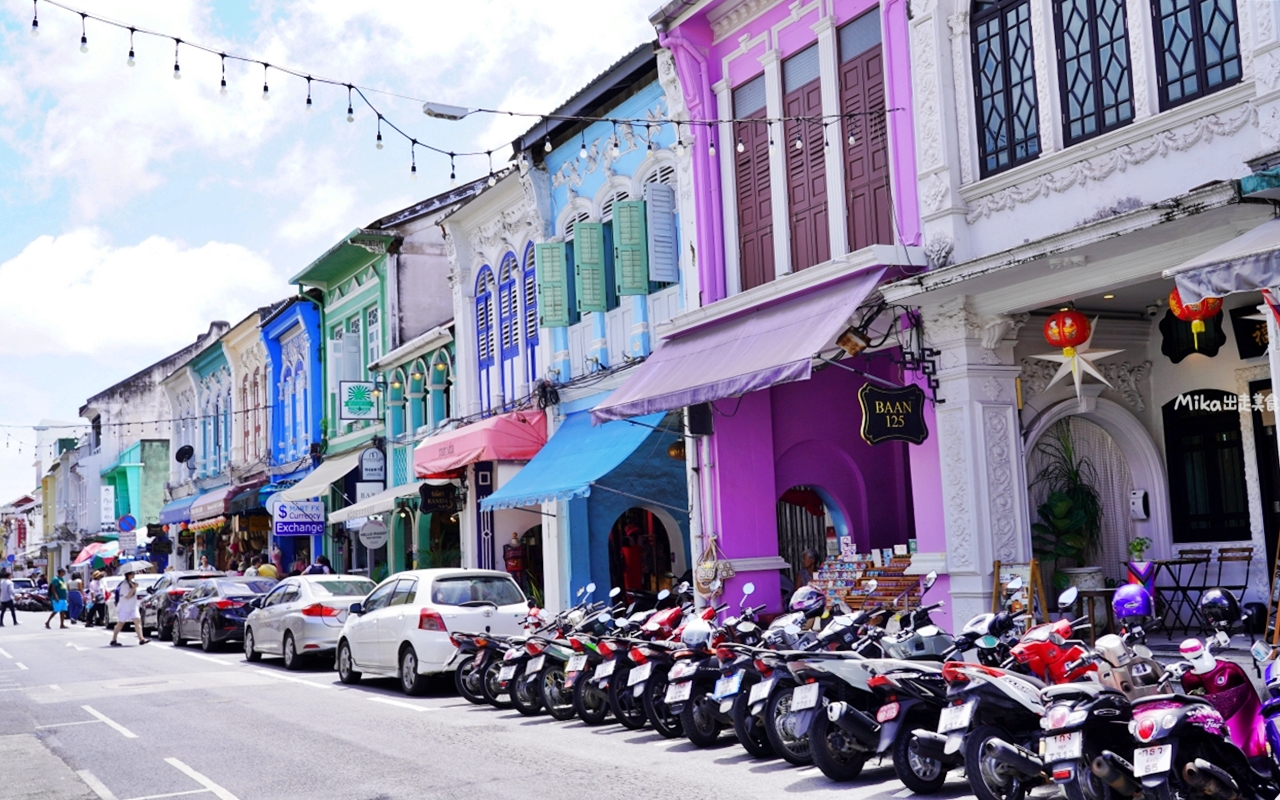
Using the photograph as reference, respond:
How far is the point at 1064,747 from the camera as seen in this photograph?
277 inches

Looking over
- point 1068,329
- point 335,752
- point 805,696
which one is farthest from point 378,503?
point 805,696


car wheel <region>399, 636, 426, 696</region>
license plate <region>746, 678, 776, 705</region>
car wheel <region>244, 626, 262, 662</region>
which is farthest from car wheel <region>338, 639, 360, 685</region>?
license plate <region>746, 678, 776, 705</region>

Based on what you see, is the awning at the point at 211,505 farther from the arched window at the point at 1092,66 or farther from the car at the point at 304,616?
the arched window at the point at 1092,66

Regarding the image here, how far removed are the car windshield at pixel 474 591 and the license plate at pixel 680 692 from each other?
201 inches

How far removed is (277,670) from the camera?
1986 cm

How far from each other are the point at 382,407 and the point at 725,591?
15.2 m

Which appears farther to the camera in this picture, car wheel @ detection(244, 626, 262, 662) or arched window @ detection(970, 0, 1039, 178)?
car wheel @ detection(244, 626, 262, 662)

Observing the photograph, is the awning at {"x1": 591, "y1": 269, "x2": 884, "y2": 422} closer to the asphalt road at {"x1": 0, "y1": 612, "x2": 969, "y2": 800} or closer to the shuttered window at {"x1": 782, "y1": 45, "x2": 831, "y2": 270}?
the shuttered window at {"x1": 782, "y1": 45, "x2": 831, "y2": 270}

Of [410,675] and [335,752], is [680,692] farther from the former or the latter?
[410,675]

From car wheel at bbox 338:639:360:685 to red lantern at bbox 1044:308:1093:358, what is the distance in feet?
31.5

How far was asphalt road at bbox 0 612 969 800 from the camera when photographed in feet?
30.1

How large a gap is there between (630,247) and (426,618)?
642 centimetres

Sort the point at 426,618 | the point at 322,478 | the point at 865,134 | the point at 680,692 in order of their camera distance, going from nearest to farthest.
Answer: the point at 680,692
the point at 865,134
the point at 426,618
the point at 322,478

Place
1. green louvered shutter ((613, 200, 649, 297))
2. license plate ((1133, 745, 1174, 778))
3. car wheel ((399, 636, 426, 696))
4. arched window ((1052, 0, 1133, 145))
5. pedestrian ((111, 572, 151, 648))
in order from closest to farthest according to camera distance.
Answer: license plate ((1133, 745, 1174, 778))
arched window ((1052, 0, 1133, 145))
car wheel ((399, 636, 426, 696))
green louvered shutter ((613, 200, 649, 297))
pedestrian ((111, 572, 151, 648))
